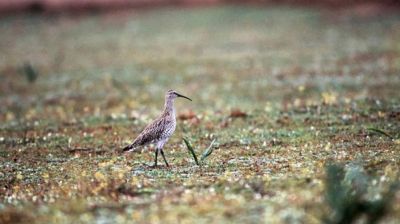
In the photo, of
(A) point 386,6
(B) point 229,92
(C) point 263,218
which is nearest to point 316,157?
(C) point 263,218

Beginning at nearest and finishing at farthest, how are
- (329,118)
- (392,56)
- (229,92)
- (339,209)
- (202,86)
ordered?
(339,209), (329,118), (229,92), (202,86), (392,56)

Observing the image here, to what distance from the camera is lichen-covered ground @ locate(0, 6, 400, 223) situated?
45.4 feet

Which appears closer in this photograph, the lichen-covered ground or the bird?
the lichen-covered ground

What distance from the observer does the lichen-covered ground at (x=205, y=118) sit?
1384 cm

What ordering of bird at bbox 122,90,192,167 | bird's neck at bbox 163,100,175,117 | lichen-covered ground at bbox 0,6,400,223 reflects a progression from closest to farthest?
lichen-covered ground at bbox 0,6,400,223 < bird at bbox 122,90,192,167 < bird's neck at bbox 163,100,175,117

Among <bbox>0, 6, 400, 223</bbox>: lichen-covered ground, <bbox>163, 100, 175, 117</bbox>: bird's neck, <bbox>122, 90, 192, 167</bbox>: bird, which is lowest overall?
<bbox>0, 6, 400, 223</bbox>: lichen-covered ground

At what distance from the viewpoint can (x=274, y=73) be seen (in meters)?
36.0

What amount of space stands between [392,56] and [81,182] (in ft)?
84.0

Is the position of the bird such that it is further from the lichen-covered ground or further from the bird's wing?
the lichen-covered ground

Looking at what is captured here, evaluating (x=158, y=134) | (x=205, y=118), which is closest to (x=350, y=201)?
(x=158, y=134)

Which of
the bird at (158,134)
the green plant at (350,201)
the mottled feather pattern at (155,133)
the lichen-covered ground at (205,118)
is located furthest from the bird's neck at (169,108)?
the green plant at (350,201)

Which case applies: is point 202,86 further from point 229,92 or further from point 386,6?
point 386,6

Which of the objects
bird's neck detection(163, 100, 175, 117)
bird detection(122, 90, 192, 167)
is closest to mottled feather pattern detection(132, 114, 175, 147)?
bird detection(122, 90, 192, 167)

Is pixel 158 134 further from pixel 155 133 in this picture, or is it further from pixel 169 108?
pixel 169 108
